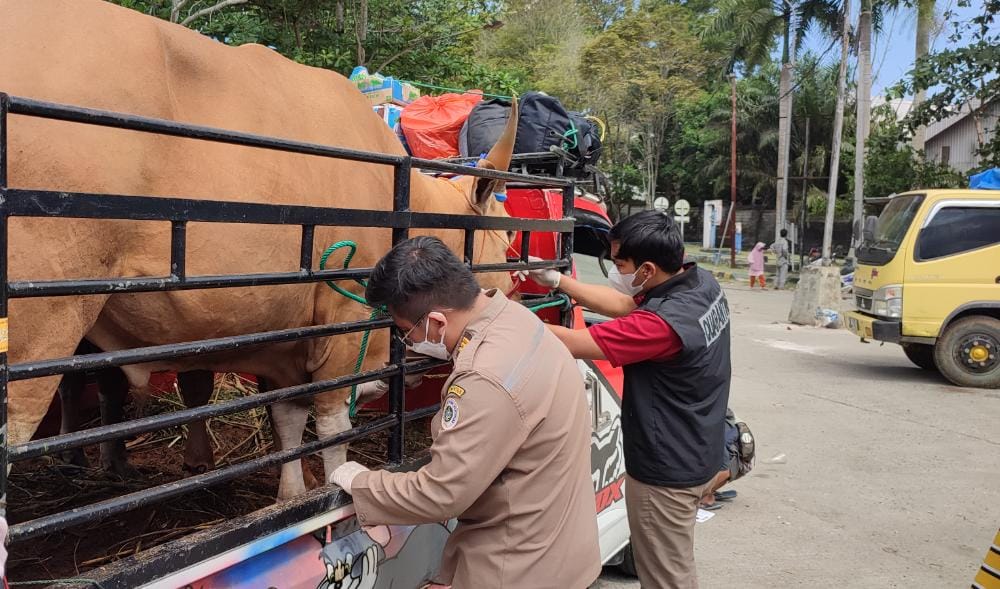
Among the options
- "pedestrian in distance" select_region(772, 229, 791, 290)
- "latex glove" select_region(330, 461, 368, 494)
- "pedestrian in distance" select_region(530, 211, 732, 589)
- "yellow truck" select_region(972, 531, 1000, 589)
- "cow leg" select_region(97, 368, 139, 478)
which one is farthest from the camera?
"pedestrian in distance" select_region(772, 229, 791, 290)

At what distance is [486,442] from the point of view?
1839 mm

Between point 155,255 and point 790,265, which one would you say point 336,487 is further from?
point 790,265

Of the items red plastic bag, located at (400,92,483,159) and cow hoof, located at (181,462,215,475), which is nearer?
cow hoof, located at (181,462,215,475)

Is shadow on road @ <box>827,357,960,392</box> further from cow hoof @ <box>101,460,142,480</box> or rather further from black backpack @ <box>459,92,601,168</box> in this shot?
cow hoof @ <box>101,460,142,480</box>

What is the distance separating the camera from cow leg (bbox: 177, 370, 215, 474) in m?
3.77

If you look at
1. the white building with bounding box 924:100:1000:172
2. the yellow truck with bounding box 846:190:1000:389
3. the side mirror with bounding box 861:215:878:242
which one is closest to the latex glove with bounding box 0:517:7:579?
the yellow truck with bounding box 846:190:1000:389

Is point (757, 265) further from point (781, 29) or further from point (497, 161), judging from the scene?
point (497, 161)

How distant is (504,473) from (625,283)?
1.46m

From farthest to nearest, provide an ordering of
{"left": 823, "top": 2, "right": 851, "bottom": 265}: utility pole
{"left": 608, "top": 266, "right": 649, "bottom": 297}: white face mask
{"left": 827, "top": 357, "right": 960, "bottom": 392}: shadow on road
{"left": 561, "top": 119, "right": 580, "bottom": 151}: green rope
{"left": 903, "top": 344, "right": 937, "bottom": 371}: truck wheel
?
1. {"left": 823, "top": 2, "right": 851, "bottom": 265}: utility pole
2. {"left": 903, "top": 344, "right": 937, "bottom": 371}: truck wheel
3. {"left": 827, "top": 357, "right": 960, "bottom": 392}: shadow on road
4. {"left": 561, "top": 119, "right": 580, "bottom": 151}: green rope
5. {"left": 608, "top": 266, "right": 649, "bottom": 297}: white face mask

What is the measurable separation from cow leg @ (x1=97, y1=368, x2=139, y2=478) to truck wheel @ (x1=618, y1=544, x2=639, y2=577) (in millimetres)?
2542

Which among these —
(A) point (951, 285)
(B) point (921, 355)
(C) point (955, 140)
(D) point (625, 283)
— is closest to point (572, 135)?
(D) point (625, 283)

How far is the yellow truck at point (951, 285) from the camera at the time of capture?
9570 mm

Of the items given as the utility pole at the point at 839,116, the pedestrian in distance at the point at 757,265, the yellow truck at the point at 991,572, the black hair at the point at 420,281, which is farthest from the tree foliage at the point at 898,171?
the black hair at the point at 420,281

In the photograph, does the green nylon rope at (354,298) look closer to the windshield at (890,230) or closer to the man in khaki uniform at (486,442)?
the man in khaki uniform at (486,442)
